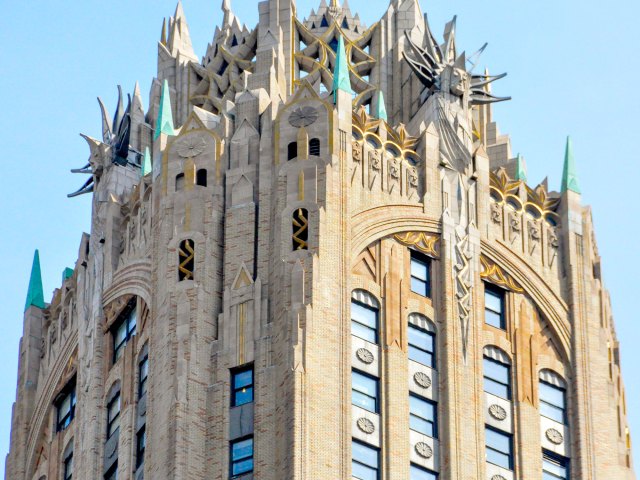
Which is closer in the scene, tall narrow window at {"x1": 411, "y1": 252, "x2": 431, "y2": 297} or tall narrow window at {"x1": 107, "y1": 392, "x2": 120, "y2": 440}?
tall narrow window at {"x1": 411, "y1": 252, "x2": 431, "y2": 297}

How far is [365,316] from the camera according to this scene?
9156 centimetres

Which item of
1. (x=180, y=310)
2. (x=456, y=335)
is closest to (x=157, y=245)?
(x=180, y=310)

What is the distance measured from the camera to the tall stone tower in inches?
3482

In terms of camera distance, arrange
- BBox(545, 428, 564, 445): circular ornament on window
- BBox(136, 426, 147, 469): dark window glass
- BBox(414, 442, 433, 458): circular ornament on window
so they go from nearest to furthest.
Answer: BBox(414, 442, 433, 458): circular ornament on window
BBox(136, 426, 147, 469): dark window glass
BBox(545, 428, 564, 445): circular ornament on window

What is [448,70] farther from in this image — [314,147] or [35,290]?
[35,290]

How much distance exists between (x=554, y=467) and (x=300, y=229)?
11221 mm

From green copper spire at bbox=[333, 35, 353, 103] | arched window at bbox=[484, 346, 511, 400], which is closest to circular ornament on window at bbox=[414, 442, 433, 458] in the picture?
arched window at bbox=[484, 346, 511, 400]

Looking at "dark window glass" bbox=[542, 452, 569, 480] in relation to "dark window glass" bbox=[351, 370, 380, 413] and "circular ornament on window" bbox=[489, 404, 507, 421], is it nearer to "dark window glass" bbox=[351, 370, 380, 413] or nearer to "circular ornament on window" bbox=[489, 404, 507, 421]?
"circular ornament on window" bbox=[489, 404, 507, 421]

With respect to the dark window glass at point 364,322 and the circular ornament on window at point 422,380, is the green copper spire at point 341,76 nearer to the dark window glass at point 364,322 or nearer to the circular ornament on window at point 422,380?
the dark window glass at point 364,322

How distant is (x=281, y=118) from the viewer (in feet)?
307

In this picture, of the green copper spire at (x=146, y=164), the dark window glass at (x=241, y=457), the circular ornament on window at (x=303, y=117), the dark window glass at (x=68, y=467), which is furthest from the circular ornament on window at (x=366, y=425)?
the green copper spire at (x=146, y=164)

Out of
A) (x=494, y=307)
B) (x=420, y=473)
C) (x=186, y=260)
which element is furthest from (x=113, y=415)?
(x=494, y=307)

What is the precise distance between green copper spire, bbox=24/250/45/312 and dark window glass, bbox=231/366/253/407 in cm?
1664

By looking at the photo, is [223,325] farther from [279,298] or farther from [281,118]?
[281,118]
